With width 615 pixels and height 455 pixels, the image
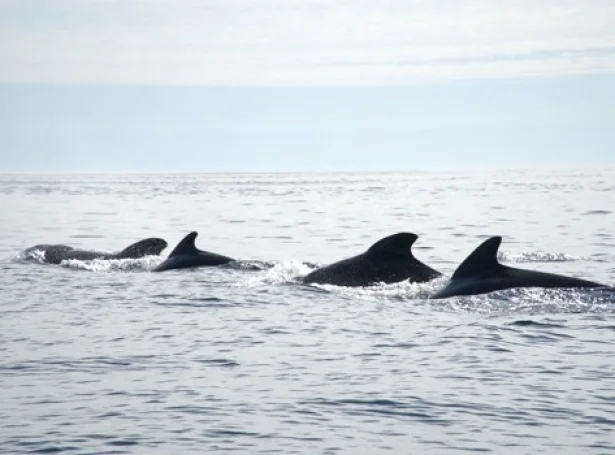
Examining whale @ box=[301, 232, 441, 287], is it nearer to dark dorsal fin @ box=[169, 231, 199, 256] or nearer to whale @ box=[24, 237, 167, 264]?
dark dorsal fin @ box=[169, 231, 199, 256]

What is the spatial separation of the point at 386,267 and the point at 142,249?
8.13 metres

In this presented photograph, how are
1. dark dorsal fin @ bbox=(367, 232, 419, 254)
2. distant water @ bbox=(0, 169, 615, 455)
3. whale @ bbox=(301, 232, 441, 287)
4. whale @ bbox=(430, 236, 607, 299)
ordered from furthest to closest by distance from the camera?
1. whale @ bbox=(301, 232, 441, 287)
2. dark dorsal fin @ bbox=(367, 232, 419, 254)
3. whale @ bbox=(430, 236, 607, 299)
4. distant water @ bbox=(0, 169, 615, 455)

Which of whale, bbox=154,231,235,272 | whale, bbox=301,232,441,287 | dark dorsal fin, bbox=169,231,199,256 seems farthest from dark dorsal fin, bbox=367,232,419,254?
dark dorsal fin, bbox=169,231,199,256

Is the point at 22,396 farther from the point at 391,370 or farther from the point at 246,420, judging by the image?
the point at 391,370

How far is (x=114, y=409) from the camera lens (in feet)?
34.2

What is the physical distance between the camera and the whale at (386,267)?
18.9 metres

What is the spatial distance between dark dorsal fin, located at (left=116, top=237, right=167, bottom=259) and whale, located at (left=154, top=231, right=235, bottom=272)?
1712 mm

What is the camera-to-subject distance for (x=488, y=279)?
17172mm

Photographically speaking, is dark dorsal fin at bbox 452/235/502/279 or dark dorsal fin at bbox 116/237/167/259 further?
dark dorsal fin at bbox 116/237/167/259

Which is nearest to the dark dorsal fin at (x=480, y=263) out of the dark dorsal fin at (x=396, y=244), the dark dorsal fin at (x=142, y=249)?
the dark dorsal fin at (x=396, y=244)

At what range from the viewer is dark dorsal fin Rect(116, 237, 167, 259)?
2503cm

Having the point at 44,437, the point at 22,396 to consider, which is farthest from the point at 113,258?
the point at 44,437

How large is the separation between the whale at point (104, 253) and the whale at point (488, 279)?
9755mm

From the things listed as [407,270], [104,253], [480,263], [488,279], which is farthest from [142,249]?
[488,279]
